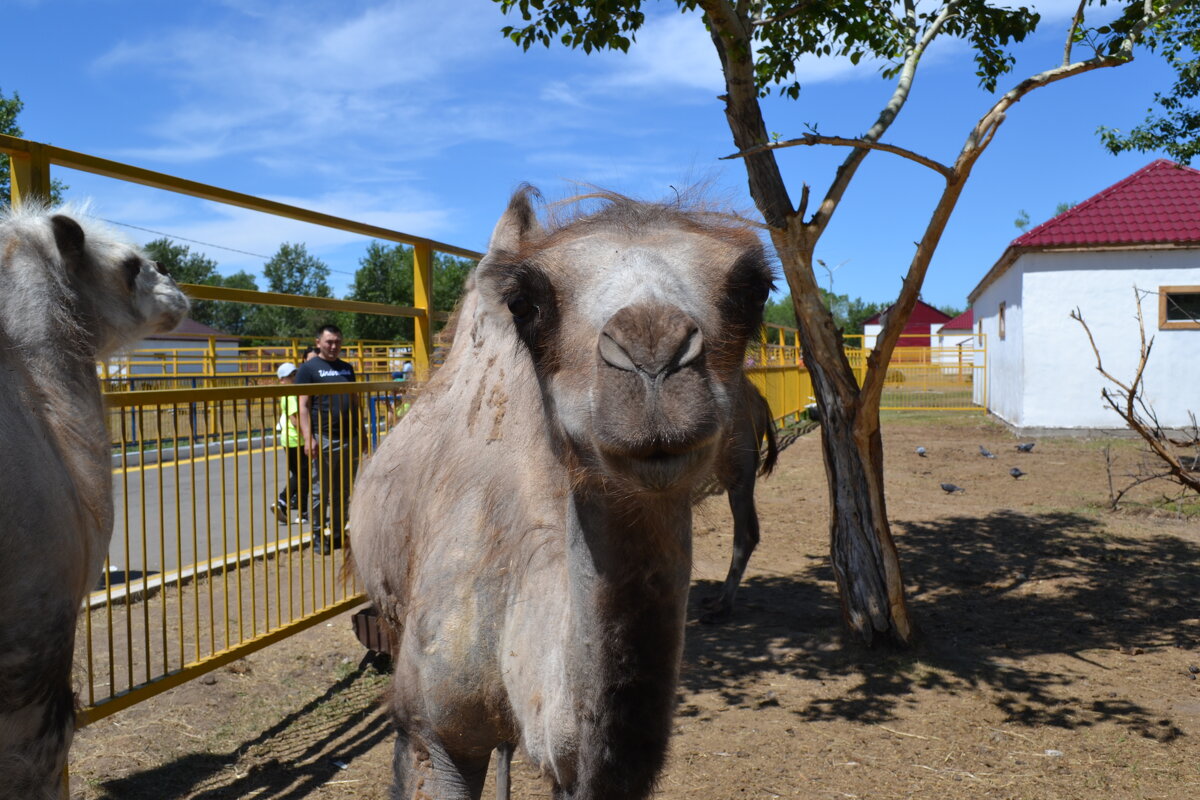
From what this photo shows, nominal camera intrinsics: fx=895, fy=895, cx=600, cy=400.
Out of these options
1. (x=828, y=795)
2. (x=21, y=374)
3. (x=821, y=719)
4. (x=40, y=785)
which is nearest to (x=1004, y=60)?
(x=821, y=719)

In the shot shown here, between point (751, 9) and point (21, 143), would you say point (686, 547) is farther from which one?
point (751, 9)

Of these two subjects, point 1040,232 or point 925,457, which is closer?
point 925,457

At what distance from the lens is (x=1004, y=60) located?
6898mm

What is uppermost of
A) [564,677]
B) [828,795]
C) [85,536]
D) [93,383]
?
[93,383]

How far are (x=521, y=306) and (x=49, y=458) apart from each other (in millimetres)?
1540

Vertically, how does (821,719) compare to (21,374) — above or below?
below

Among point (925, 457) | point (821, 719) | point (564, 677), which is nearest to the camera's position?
point (564, 677)

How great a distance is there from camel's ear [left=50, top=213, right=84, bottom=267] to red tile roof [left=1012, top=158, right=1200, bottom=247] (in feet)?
64.8

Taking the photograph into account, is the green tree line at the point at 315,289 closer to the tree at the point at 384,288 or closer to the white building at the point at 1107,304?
the tree at the point at 384,288

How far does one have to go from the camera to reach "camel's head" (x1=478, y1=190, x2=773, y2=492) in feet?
5.21

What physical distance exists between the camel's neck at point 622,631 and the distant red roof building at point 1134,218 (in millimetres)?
19845

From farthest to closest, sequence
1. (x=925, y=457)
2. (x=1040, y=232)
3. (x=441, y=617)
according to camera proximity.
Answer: (x=1040, y=232) < (x=925, y=457) < (x=441, y=617)

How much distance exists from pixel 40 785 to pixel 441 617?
1257 mm

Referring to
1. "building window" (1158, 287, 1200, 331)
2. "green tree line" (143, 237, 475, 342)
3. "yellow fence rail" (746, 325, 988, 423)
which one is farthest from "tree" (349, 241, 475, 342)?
"building window" (1158, 287, 1200, 331)
